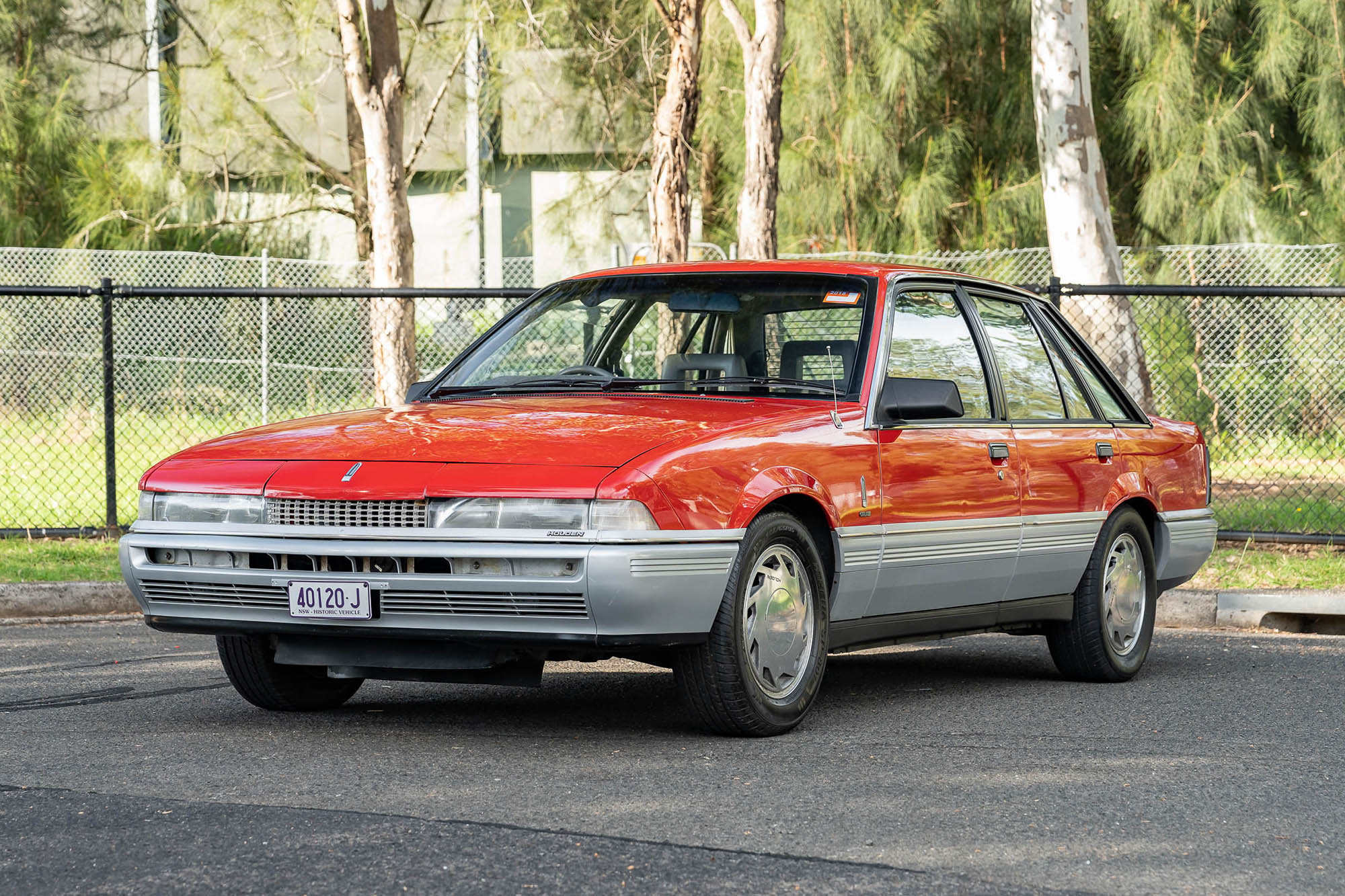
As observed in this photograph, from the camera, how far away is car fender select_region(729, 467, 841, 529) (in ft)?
18.1

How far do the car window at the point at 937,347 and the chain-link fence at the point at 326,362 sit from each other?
5.83 m

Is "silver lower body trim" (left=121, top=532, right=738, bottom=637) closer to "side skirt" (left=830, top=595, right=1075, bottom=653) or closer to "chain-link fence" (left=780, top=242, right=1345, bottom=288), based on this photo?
"side skirt" (left=830, top=595, right=1075, bottom=653)

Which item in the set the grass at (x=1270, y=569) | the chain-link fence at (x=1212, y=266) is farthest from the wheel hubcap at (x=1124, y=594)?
the chain-link fence at (x=1212, y=266)

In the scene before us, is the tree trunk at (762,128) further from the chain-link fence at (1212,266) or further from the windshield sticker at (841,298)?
the windshield sticker at (841,298)

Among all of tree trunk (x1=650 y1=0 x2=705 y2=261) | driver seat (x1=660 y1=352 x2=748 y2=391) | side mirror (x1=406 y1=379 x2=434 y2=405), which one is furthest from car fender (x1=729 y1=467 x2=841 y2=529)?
tree trunk (x1=650 y1=0 x2=705 y2=261)

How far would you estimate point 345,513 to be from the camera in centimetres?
541

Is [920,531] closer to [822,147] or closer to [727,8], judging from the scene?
[727,8]

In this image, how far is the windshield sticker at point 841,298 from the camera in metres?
6.60

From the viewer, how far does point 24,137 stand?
74.5ft

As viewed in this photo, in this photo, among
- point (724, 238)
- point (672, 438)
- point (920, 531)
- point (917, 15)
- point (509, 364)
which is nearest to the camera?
point (672, 438)

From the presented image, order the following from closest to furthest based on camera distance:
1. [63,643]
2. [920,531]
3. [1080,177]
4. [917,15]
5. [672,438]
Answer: [672,438]
[920,531]
[63,643]
[1080,177]
[917,15]

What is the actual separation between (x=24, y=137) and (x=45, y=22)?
5.33ft

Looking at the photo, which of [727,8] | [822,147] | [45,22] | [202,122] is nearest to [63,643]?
[727,8]

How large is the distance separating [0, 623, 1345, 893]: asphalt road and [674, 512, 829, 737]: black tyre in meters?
0.12
